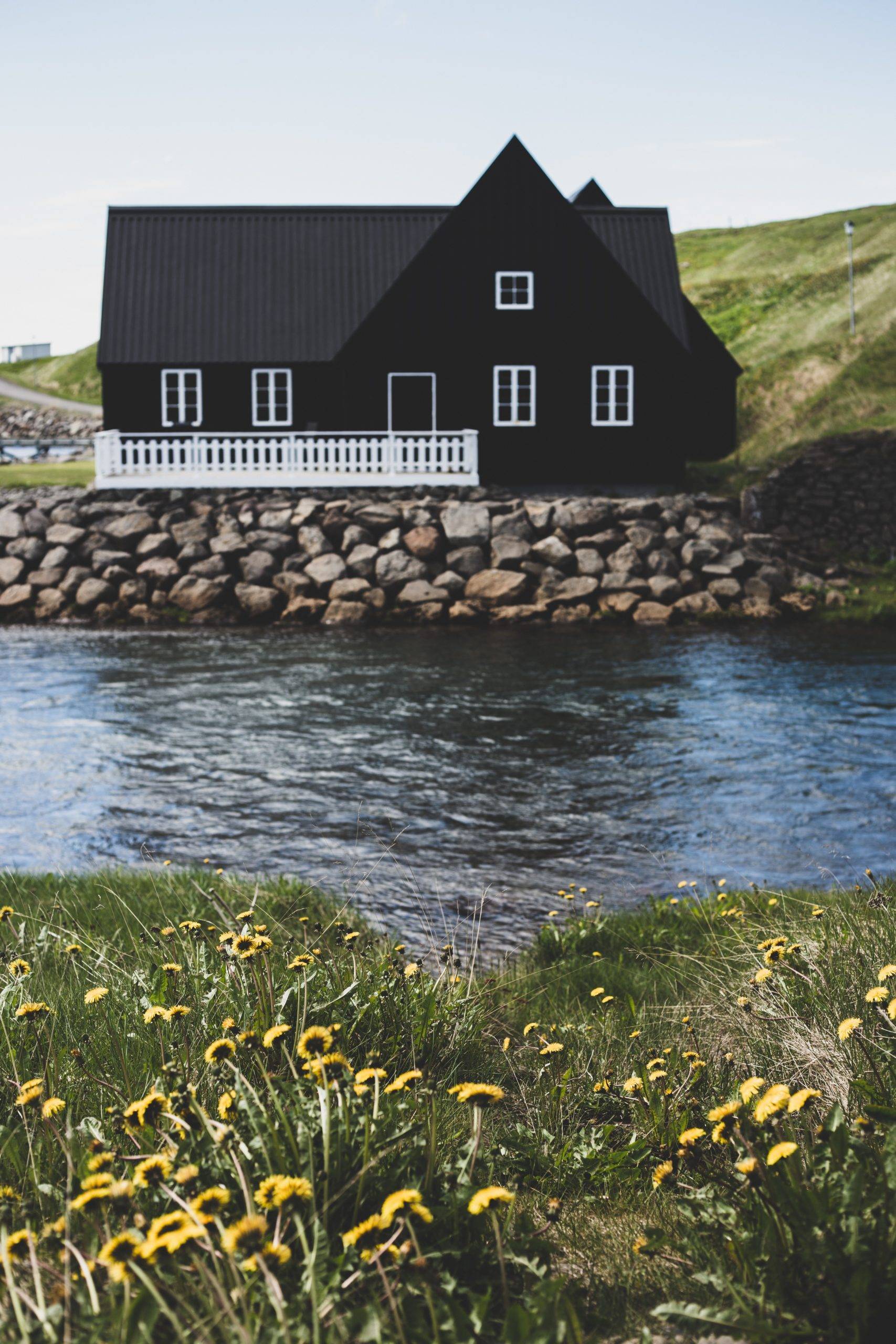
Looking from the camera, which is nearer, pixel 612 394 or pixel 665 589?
pixel 665 589

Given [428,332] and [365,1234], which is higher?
[428,332]

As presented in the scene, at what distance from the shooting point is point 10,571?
24516mm

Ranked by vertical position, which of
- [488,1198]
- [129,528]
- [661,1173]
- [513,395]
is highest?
[513,395]

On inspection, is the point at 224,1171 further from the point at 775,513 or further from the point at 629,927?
the point at 775,513

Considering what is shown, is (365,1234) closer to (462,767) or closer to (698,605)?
(462,767)

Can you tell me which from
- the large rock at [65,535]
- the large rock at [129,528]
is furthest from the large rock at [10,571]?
the large rock at [129,528]

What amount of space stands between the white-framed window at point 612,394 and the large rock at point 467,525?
25.6 ft

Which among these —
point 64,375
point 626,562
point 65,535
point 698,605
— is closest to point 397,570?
point 626,562

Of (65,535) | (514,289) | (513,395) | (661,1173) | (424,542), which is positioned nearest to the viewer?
(661,1173)

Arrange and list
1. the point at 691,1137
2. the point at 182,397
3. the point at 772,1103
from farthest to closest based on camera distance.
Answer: the point at 182,397 < the point at 691,1137 < the point at 772,1103

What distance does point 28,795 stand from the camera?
10281mm

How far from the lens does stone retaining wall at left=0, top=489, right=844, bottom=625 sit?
2270 cm

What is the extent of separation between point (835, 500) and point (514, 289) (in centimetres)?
970

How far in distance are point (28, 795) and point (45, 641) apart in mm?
10982
